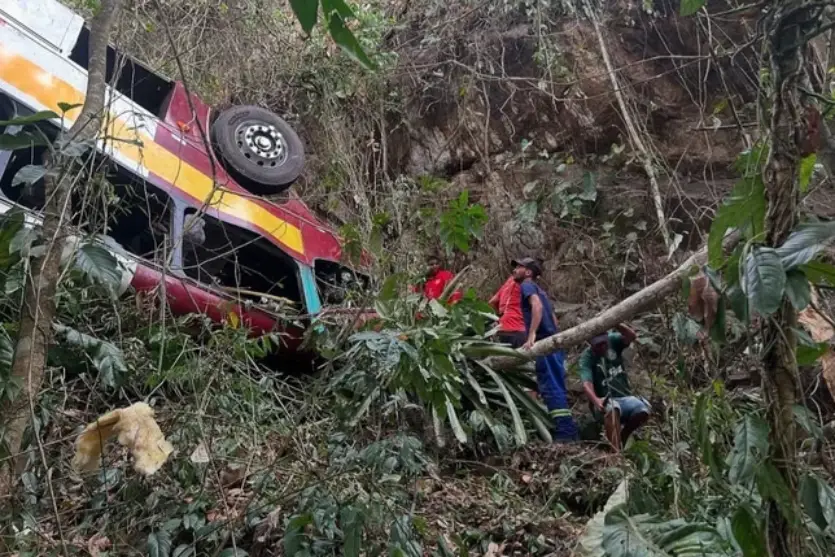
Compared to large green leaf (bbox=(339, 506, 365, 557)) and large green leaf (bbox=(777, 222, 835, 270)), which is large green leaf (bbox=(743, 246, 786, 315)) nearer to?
large green leaf (bbox=(777, 222, 835, 270))

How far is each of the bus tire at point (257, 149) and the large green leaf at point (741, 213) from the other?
4163mm

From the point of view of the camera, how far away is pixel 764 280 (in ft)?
4.78

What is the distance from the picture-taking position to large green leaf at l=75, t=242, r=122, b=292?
86.2 inches

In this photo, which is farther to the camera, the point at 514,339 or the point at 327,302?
the point at 327,302

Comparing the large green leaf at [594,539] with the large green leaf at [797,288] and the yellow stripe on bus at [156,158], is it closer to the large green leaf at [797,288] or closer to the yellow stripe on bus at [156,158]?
the large green leaf at [797,288]

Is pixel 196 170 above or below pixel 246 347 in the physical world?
above

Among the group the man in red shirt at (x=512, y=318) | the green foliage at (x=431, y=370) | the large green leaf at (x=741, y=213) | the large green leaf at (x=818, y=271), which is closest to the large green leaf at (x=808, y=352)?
the large green leaf at (x=818, y=271)

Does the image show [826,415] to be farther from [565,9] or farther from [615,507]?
[565,9]

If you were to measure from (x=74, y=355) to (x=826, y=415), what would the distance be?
4.05m

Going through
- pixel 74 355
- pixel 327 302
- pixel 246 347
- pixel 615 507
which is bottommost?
pixel 327 302

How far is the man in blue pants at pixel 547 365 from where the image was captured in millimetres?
4727

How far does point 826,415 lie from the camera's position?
416 cm


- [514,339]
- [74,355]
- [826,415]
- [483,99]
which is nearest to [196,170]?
[74,355]

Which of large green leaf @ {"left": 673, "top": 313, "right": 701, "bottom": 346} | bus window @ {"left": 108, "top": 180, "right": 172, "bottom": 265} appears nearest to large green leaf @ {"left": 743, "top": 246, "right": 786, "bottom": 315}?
large green leaf @ {"left": 673, "top": 313, "right": 701, "bottom": 346}
